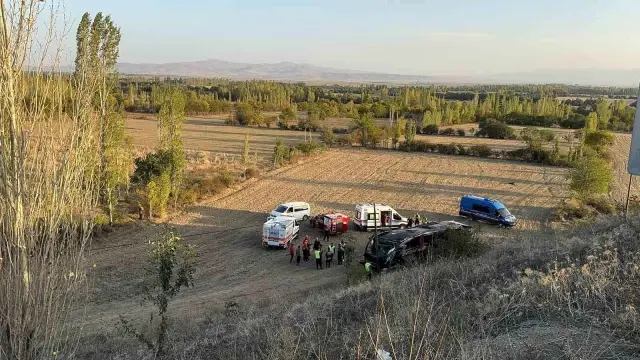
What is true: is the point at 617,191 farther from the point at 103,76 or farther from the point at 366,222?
the point at 103,76

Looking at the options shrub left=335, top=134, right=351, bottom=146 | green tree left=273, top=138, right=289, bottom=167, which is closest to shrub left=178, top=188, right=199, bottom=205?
green tree left=273, top=138, right=289, bottom=167

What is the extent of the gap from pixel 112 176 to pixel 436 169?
23.6 m

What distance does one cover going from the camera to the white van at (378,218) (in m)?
20.1

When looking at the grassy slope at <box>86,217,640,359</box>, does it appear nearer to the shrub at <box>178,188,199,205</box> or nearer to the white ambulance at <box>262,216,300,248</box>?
the white ambulance at <box>262,216,300,248</box>

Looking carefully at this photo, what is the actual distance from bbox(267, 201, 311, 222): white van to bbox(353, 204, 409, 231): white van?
2.52 metres

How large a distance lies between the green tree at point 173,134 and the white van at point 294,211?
5.70 m

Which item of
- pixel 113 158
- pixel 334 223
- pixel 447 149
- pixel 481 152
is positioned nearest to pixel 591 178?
pixel 334 223

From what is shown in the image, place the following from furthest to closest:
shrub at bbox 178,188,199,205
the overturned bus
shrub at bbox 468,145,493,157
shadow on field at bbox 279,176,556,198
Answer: shrub at bbox 468,145,493,157, shadow on field at bbox 279,176,556,198, shrub at bbox 178,188,199,205, the overturned bus

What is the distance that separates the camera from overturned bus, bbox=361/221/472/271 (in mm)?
13602

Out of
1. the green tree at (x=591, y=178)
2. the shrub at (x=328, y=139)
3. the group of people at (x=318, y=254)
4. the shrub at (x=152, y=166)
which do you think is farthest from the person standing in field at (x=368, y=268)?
the shrub at (x=328, y=139)

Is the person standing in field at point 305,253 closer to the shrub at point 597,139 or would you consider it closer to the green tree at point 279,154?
the green tree at point 279,154

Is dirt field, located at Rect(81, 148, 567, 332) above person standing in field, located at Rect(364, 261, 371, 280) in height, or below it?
below

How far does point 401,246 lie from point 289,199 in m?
12.7

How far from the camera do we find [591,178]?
76.2 ft
